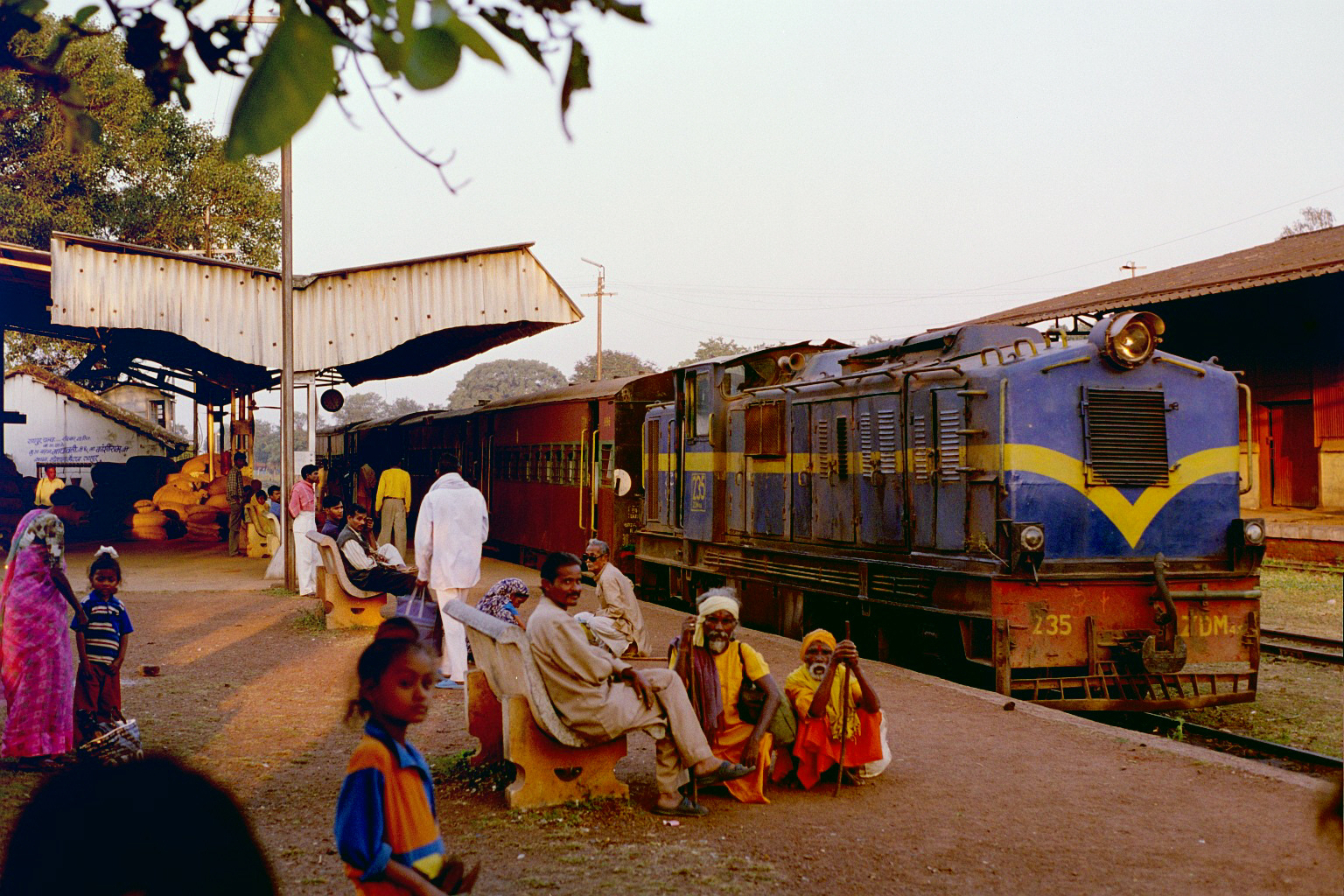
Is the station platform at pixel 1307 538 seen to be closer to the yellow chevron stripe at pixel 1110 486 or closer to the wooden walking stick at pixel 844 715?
the yellow chevron stripe at pixel 1110 486

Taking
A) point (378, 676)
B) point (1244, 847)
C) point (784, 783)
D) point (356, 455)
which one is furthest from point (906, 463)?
point (356, 455)

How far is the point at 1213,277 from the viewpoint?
2072cm

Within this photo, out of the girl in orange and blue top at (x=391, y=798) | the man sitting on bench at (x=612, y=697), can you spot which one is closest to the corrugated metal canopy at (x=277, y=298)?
the man sitting on bench at (x=612, y=697)

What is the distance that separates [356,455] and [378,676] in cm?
3289

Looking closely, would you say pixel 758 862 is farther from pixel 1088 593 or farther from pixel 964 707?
pixel 1088 593

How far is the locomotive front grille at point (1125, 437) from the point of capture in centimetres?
923

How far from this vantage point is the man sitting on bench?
5.88 meters

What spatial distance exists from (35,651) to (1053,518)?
7274 mm

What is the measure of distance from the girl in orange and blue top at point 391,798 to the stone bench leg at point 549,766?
8.76 ft

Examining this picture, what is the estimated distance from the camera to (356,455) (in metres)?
35.0

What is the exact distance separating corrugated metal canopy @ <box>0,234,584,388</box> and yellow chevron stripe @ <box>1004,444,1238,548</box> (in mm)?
11989

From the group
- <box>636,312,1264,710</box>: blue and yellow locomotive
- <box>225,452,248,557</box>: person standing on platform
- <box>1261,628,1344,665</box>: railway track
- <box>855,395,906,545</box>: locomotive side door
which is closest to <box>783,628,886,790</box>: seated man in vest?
<box>636,312,1264,710</box>: blue and yellow locomotive

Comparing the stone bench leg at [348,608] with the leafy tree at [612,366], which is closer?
the stone bench leg at [348,608]

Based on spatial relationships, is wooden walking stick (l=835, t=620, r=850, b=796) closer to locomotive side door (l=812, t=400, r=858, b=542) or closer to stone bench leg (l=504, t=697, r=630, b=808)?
stone bench leg (l=504, t=697, r=630, b=808)
